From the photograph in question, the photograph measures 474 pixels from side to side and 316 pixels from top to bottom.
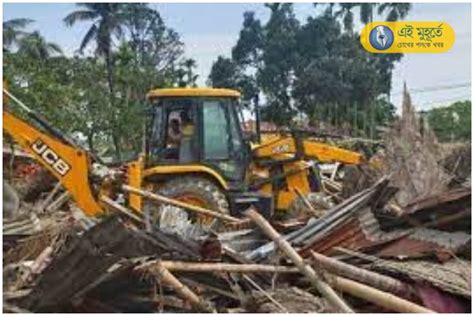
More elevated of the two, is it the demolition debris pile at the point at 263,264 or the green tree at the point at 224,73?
the green tree at the point at 224,73

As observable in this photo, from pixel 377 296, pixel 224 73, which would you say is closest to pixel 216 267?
pixel 377 296

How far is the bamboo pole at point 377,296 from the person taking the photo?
562 centimetres

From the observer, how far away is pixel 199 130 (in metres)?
10.2

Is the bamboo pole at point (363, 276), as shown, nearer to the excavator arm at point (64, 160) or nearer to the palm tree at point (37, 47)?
the excavator arm at point (64, 160)

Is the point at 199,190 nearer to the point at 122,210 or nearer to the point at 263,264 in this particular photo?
the point at 122,210

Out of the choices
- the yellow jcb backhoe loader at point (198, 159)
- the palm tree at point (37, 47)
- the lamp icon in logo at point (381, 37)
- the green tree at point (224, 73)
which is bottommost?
the yellow jcb backhoe loader at point (198, 159)

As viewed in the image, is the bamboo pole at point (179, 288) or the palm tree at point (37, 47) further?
the palm tree at point (37, 47)

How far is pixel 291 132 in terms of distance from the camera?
438 inches

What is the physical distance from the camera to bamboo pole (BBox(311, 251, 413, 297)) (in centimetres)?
593

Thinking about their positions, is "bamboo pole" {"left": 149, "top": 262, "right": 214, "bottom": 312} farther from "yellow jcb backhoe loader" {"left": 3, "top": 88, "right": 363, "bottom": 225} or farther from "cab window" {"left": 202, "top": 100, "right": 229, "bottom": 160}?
"cab window" {"left": 202, "top": 100, "right": 229, "bottom": 160}

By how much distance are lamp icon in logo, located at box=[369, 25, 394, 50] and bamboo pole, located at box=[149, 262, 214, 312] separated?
3.19m

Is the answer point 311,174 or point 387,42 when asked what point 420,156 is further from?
point 311,174

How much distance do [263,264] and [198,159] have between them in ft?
12.6

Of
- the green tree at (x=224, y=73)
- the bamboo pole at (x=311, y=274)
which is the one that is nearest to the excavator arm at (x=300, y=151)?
the bamboo pole at (x=311, y=274)
